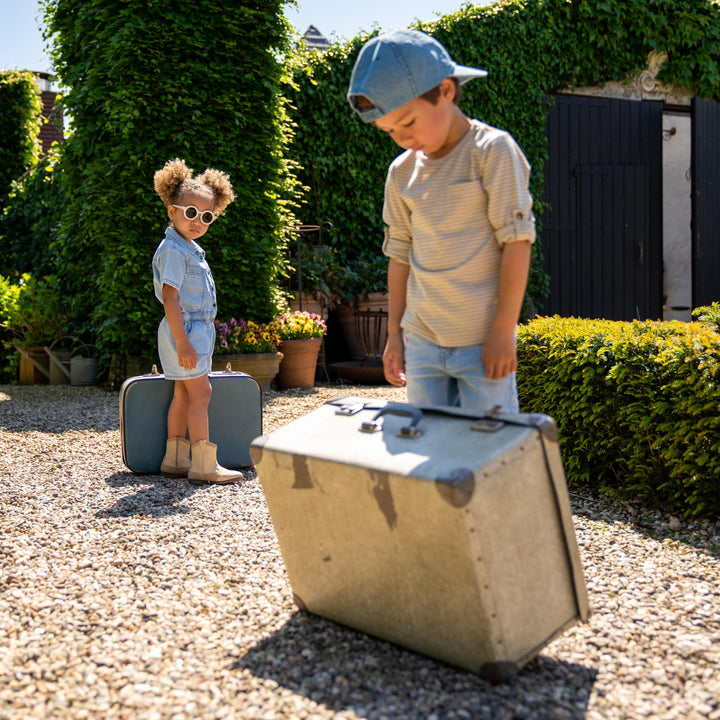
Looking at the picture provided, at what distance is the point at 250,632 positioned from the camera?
1942mm

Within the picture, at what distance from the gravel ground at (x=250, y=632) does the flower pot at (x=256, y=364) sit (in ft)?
9.94

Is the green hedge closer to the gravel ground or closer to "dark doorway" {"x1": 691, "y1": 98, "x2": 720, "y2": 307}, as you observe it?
the gravel ground

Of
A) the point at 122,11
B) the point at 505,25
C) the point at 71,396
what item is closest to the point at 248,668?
the point at 71,396

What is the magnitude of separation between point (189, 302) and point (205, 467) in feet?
2.45

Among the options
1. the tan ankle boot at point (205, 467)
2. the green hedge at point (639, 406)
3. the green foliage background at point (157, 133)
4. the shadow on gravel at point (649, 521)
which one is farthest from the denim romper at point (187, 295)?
the green foliage background at point (157, 133)

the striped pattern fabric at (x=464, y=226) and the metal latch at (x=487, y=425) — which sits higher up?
the striped pattern fabric at (x=464, y=226)

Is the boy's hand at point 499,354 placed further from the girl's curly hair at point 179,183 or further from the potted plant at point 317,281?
the potted plant at point 317,281

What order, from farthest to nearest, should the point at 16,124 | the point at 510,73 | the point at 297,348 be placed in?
the point at 16,124 → the point at 510,73 → the point at 297,348

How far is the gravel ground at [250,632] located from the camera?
1.58m

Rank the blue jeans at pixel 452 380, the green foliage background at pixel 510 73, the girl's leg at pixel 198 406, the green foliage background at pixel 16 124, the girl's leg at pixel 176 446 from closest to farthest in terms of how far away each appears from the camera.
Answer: the blue jeans at pixel 452 380
the girl's leg at pixel 198 406
the girl's leg at pixel 176 446
the green foliage background at pixel 510 73
the green foliage background at pixel 16 124

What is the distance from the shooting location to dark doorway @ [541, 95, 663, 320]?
8.91 m

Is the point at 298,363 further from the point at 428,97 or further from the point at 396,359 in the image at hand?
the point at 428,97

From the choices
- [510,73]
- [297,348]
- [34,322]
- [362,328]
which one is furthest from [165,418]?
[510,73]

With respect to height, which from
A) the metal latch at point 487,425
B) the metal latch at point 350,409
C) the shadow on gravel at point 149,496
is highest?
the metal latch at point 487,425
